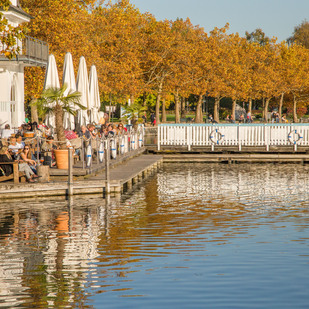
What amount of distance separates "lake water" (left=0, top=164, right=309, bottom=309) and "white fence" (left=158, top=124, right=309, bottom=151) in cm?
1450

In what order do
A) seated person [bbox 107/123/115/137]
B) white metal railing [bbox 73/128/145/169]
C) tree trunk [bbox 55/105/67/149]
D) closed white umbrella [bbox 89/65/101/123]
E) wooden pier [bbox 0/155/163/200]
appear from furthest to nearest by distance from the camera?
1. closed white umbrella [bbox 89/65/101/123]
2. seated person [bbox 107/123/115/137]
3. tree trunk [bbox 55/105/67/149]
4. white metal railing [bbox 73/128/145/169]
5. wooden pier [bbox 0/155/163/200]

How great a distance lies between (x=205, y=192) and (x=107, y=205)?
12.9 ft

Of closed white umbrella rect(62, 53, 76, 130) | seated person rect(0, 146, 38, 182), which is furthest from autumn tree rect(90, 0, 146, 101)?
seated person rect(0, 146, 38, 182)

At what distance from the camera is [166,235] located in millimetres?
12352

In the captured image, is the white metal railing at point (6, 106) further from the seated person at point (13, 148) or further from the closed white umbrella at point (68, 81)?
the seated person at point (13, 148)

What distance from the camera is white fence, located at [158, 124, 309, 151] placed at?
33.6m

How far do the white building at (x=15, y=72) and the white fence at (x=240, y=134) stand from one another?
23.5 ft

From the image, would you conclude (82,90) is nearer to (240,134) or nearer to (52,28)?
(240,134)

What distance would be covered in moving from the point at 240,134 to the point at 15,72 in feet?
38.7

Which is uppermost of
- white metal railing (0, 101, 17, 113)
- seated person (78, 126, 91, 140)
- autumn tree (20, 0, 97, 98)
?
autumn tree (20, 0, 97, 98)

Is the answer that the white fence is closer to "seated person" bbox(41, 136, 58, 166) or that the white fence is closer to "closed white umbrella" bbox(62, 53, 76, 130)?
"closed white umbrella" bbox(62, 53, 76, 130)

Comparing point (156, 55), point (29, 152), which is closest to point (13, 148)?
point (29, 152)

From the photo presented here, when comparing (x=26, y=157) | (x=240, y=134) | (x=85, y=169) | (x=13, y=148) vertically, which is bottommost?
(x=85, y=169)

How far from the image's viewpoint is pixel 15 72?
32.5m
